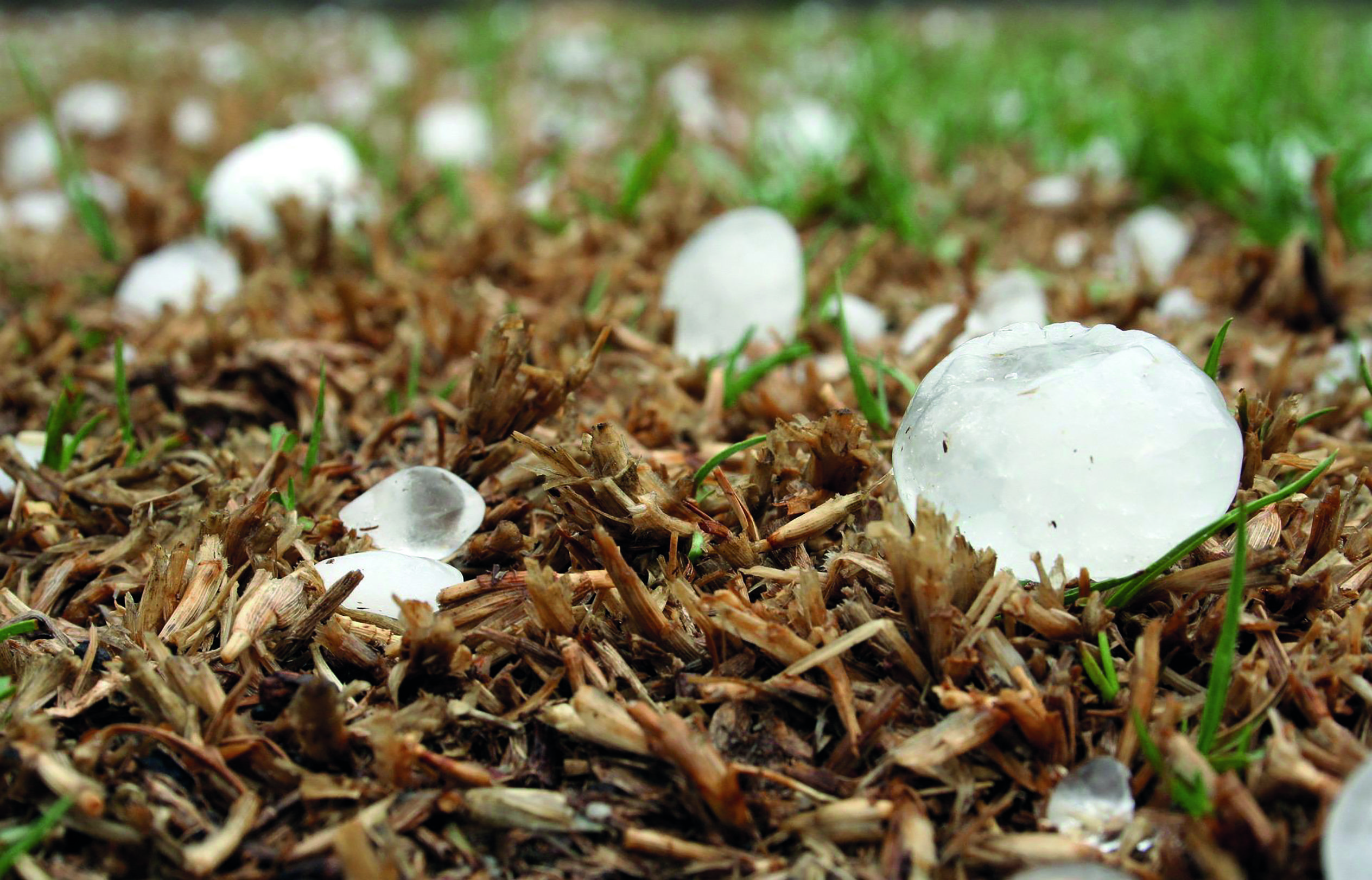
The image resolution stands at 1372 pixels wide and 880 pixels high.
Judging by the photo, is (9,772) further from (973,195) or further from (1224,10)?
(1224,10)

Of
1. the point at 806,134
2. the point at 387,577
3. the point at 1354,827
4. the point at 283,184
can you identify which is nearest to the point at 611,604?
the point at 387,577

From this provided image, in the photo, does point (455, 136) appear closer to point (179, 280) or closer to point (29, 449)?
point (179, 280)

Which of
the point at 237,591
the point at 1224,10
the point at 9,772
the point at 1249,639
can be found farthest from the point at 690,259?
the point at 1224,10

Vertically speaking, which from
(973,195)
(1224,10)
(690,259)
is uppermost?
(690,259)

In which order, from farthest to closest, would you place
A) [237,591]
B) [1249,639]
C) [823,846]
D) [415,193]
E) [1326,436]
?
[415,193] → [1326,436] → [237,591] → [1249,639] → [823,846]

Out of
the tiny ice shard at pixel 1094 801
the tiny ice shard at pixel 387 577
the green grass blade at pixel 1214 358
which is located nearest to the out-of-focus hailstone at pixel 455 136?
the tiny ice shard at pixel 387 577

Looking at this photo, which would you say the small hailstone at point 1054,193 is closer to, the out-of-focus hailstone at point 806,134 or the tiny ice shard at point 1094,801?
the out-of-focus hailstone at point 806,134
